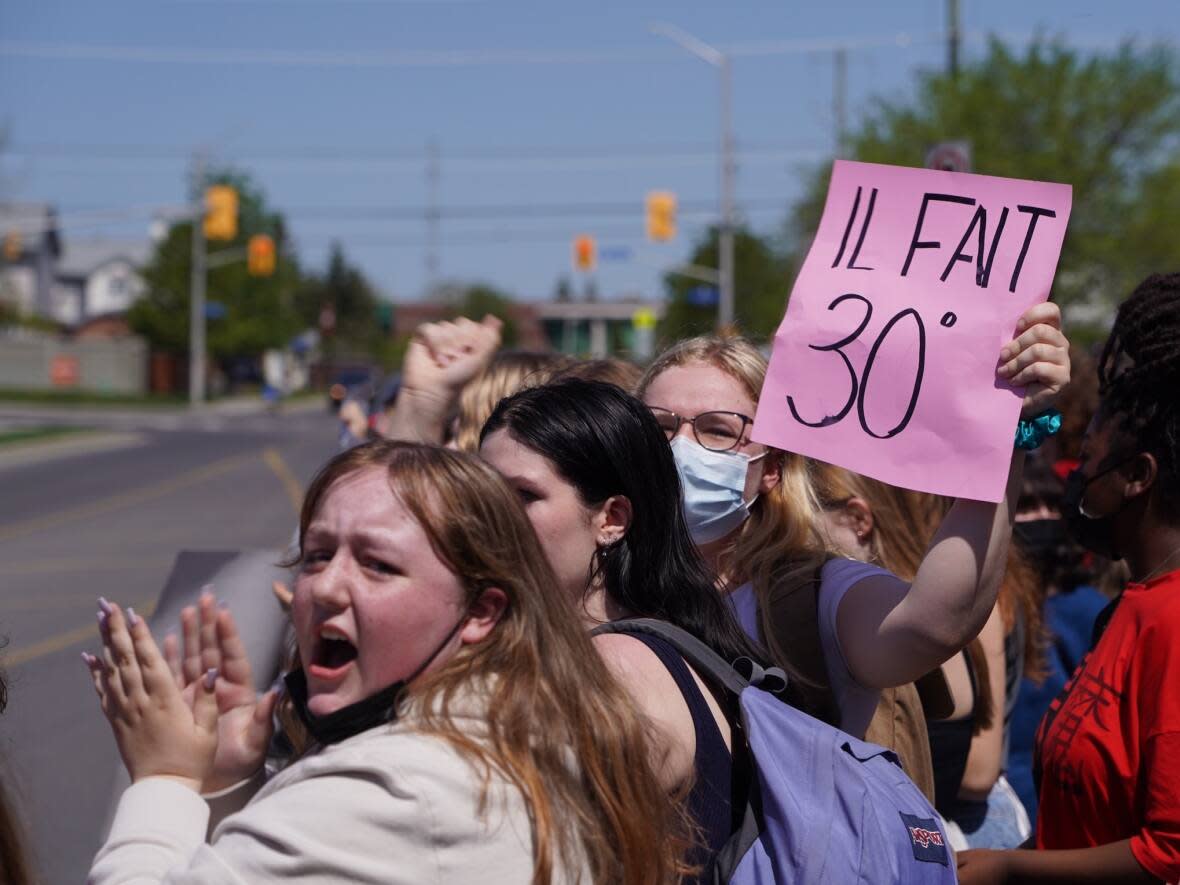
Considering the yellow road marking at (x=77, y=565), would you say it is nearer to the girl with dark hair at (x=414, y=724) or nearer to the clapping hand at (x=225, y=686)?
the clapping hand at (x=225, y=686)

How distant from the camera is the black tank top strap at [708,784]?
2.18 meters

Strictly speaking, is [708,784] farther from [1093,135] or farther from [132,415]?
[132,415]

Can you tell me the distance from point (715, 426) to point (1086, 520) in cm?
79

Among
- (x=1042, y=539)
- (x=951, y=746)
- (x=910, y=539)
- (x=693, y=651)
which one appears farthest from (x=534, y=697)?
(x=1042, y=539)

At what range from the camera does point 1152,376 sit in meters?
2.88

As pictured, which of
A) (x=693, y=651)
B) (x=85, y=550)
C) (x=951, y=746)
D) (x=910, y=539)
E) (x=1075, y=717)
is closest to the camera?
(x=693, y=651)

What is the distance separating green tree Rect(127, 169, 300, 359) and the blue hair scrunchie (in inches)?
2463

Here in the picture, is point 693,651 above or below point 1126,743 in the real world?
above

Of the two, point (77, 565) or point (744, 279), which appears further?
point (744, 279)

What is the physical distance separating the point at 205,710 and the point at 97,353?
227 feet

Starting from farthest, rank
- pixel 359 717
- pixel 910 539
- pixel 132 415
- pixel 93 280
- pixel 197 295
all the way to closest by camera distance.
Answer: pixel 93 280 < pixel 197 295 < pixel 132 415 < pixel 910 539 < pixel 359 717

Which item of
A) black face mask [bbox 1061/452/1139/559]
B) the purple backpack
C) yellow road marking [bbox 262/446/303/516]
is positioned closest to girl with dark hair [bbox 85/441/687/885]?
the purple backpack

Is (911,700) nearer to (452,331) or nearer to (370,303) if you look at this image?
(452,331)

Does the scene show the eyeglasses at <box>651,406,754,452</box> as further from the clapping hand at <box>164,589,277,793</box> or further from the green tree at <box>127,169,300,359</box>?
the green tree at <box>127,169,300,359</box>
